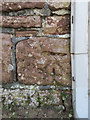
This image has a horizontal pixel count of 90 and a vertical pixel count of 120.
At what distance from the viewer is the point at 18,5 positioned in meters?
0.98

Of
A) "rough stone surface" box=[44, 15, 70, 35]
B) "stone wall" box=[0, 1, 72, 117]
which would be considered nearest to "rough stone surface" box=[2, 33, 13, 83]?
"stone wall" box=[0, 1, 72, 117]

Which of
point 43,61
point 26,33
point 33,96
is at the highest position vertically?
point 26,33

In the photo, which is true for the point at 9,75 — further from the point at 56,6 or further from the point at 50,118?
the point at 56,6

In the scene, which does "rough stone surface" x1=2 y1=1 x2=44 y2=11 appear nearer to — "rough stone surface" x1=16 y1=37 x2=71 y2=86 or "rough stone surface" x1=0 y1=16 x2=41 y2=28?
"rough stone surface" x1=0 y1=16 x2=41 y2=28

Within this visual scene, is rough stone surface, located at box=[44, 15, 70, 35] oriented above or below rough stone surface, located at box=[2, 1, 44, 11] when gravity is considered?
below

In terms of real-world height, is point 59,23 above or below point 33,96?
above

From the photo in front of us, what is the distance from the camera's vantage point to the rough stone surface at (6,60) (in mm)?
1012

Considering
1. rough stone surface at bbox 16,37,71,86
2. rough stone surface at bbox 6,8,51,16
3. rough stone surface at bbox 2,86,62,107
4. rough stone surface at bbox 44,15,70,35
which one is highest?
rough stone surface at bbox 6,8,51,16

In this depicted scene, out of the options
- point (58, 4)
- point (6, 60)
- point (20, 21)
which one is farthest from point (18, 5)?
point (6, 60)

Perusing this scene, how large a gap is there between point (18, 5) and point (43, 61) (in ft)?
1.33

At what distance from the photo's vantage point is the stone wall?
0.98 m

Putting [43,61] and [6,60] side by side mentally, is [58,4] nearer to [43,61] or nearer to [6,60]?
[43,61]

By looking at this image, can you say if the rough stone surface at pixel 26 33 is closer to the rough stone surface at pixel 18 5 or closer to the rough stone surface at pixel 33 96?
the rough stone surface at pixel 18 5

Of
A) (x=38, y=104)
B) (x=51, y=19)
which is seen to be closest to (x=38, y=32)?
(x=51, y=19)
